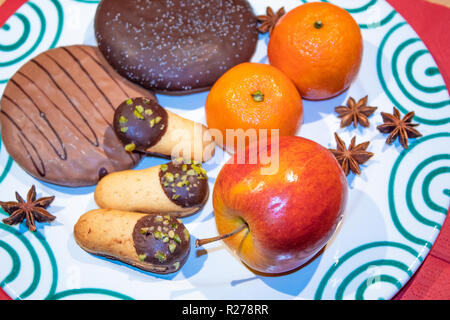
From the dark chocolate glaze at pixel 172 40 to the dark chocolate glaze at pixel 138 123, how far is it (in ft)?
0.63

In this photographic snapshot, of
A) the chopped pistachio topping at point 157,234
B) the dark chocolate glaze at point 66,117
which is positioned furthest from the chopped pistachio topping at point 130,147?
the chopped pistachio topping at point 157,234

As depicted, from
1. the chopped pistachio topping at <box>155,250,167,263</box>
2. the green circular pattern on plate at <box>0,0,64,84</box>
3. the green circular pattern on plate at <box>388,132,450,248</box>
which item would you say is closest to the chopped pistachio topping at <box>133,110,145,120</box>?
the chopped pistachio topping at <box>155,250,167,263</box>

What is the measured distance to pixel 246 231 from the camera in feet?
4.28

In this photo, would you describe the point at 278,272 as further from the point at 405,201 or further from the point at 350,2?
the point at 350,2

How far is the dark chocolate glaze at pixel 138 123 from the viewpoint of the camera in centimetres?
144

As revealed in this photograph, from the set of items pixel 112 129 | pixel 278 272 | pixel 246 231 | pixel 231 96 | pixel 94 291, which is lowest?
pixel 94 291

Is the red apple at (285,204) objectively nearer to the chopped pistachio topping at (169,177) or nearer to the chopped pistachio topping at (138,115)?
the chopped pistachio topping at (169,177)

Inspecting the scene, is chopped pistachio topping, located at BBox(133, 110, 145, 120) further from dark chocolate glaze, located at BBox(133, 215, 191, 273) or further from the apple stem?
the apple stem

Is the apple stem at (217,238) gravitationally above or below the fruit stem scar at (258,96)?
below

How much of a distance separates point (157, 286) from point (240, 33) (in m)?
0.99

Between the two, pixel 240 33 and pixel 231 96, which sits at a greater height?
pixel 240 33

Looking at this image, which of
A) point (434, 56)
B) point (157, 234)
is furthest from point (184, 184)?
point (434, 56)

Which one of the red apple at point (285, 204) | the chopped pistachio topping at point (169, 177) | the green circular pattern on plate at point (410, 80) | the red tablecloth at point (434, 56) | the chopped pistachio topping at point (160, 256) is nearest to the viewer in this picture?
the red apple at point (285, 204)

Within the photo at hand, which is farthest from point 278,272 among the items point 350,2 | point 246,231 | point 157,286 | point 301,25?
point 350,2
